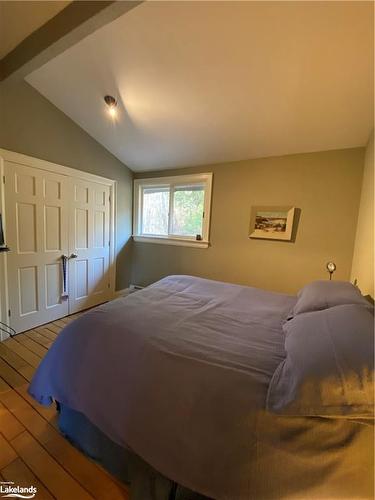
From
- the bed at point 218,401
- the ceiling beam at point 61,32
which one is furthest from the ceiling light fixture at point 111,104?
the bed at point 218,401

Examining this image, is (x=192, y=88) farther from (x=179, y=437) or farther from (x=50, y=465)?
(x=50, y=465)

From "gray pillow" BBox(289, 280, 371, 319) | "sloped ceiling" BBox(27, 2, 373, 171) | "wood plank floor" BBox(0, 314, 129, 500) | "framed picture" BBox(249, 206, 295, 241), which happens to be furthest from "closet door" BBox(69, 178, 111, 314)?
"gray pillow" BBox(289, 280, 371, 319)

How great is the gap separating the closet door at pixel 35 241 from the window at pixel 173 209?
4.47 ft

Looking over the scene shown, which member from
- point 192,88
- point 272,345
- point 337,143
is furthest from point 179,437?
point 337,143

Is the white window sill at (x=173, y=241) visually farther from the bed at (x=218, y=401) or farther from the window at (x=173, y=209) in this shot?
the bed at (x=218, y=401)

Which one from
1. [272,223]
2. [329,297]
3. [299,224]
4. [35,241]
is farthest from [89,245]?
[329,297]

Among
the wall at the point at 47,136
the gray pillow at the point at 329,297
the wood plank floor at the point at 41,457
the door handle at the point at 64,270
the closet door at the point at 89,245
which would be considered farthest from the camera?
the closet door at the point at 89,245

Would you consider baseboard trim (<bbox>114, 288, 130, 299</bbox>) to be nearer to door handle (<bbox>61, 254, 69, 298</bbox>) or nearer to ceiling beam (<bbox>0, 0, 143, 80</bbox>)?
door handle (<bbox>61, 254, 69, 298</bbox>)

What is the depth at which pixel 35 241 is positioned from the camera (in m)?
2.56

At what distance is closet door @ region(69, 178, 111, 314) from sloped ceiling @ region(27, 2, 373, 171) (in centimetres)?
90

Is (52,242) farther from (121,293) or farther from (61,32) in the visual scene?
(61,32)

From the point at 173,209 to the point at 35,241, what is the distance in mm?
1987

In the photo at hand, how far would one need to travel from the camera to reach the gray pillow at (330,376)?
697 mm

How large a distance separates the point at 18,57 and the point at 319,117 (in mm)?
2791
